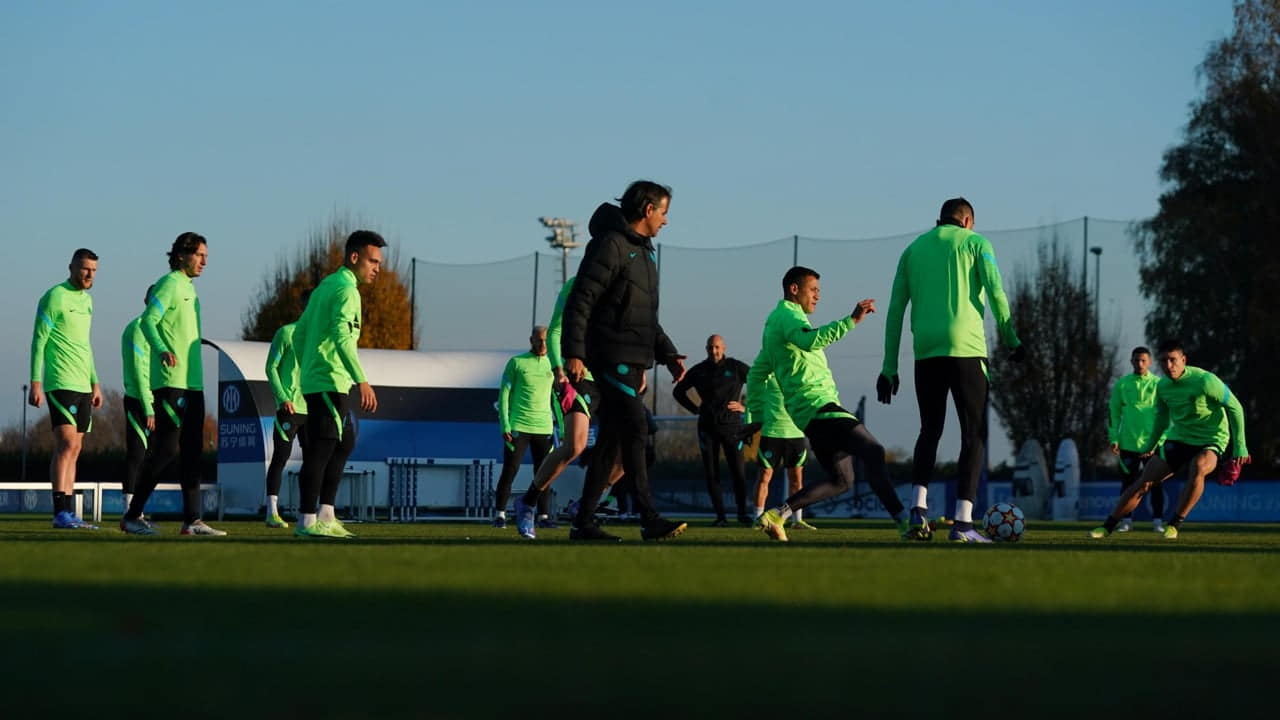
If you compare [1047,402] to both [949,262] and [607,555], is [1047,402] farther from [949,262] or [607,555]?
[607,555]

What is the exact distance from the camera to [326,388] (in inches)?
452

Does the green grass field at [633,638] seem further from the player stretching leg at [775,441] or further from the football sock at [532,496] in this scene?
the player stretching leg at [775,441]

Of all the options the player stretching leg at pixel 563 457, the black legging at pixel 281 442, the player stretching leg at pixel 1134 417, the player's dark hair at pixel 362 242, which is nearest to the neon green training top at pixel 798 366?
the player stretching leg at pixel 563 457

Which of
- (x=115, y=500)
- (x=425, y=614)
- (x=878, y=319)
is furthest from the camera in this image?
(x=878, y=319)

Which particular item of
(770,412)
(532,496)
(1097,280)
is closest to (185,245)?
(532,496)

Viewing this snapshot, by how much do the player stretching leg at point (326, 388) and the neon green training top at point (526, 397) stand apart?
5196 millimetres

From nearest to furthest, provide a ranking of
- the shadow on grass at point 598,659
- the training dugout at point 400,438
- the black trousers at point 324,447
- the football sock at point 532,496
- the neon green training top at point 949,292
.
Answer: the shadow on grass at point 598,659
the neon green training top at point 949,292
the black trousers at point 324,447
the football sock at point 532,496
the training dugout at point 400,438

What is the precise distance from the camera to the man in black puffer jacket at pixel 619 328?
10242 millimetres

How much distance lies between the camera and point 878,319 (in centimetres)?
3278

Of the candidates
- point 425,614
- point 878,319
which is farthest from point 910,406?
point 425,614

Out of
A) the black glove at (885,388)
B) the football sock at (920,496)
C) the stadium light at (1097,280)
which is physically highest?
the stadium light at (1097,280)

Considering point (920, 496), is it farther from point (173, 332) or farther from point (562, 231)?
point (562, 231)

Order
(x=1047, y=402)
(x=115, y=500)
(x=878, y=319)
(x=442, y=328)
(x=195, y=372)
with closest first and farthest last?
(x=195, y=372), (x=115, y=500), (x=878, y=319), (x=442, y=328), (x=1047, y=402)

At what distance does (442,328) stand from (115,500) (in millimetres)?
11166
